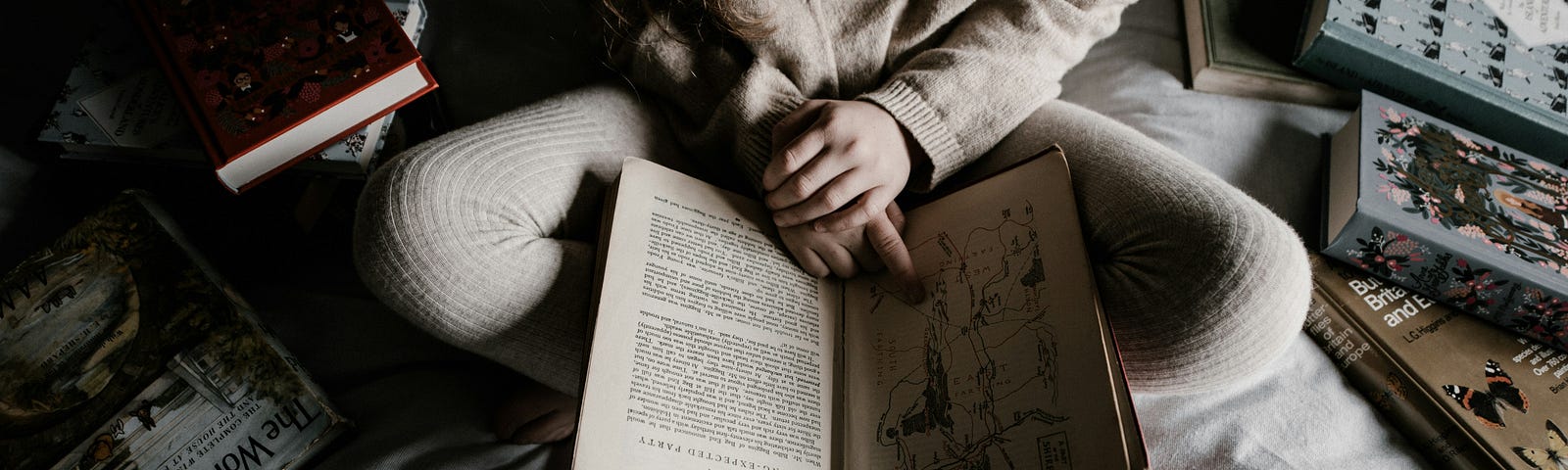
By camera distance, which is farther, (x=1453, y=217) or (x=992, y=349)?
(x=1453, y=217)

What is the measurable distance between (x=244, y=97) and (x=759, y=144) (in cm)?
37

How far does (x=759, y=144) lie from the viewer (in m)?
0.56

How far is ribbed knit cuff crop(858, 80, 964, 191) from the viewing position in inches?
21.4

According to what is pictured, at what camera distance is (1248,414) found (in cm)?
64

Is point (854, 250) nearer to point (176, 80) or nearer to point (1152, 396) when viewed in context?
point (1152, 396)

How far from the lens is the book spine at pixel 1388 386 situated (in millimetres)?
607

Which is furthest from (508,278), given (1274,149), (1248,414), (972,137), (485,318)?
(1274,149)

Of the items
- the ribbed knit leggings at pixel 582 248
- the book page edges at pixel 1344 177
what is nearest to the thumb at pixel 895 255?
the ribbed knit leggings at pixel 582 248

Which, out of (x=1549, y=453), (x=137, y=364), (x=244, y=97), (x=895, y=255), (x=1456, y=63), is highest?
(x=244, y=97)

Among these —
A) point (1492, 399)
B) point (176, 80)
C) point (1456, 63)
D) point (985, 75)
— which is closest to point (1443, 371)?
point (1492, 399)

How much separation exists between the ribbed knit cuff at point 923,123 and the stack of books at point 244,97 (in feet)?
1.16

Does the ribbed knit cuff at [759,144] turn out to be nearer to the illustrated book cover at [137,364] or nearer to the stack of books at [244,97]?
the stack of books at [244,97]

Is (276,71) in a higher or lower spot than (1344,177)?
higher

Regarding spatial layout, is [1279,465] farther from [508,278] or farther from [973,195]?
[508,278]
